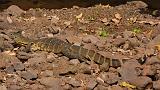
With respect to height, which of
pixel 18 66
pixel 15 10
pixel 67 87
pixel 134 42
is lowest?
pixel 67 87

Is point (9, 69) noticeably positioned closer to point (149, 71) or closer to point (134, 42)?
point (149, 71)

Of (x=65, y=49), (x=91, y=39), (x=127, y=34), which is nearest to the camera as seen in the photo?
(x=65, y=49)

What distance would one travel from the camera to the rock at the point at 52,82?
290 inches

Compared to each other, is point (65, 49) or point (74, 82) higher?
point (65, 49)

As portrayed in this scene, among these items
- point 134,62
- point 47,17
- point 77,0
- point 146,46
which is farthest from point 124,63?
point 77,0

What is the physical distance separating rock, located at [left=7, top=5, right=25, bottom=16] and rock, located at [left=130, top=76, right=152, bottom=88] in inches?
226

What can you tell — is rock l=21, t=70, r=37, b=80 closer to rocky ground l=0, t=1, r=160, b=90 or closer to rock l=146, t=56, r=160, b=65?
rocky ground l=0, t=1, r=160, b=90

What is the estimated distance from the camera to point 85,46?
30.3 ft

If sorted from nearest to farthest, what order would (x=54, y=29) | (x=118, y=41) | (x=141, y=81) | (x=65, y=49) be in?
(x=141, y=81), (x=65, y=49), (x=118, y=41), (x=54, y=29)

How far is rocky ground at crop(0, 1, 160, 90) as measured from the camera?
7.56 metres

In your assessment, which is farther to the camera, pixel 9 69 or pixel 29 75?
pixel 9 69

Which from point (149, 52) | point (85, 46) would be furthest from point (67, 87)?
point (149, 52)

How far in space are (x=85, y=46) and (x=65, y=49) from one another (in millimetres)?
540

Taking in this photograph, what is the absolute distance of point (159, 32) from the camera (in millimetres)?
9961
